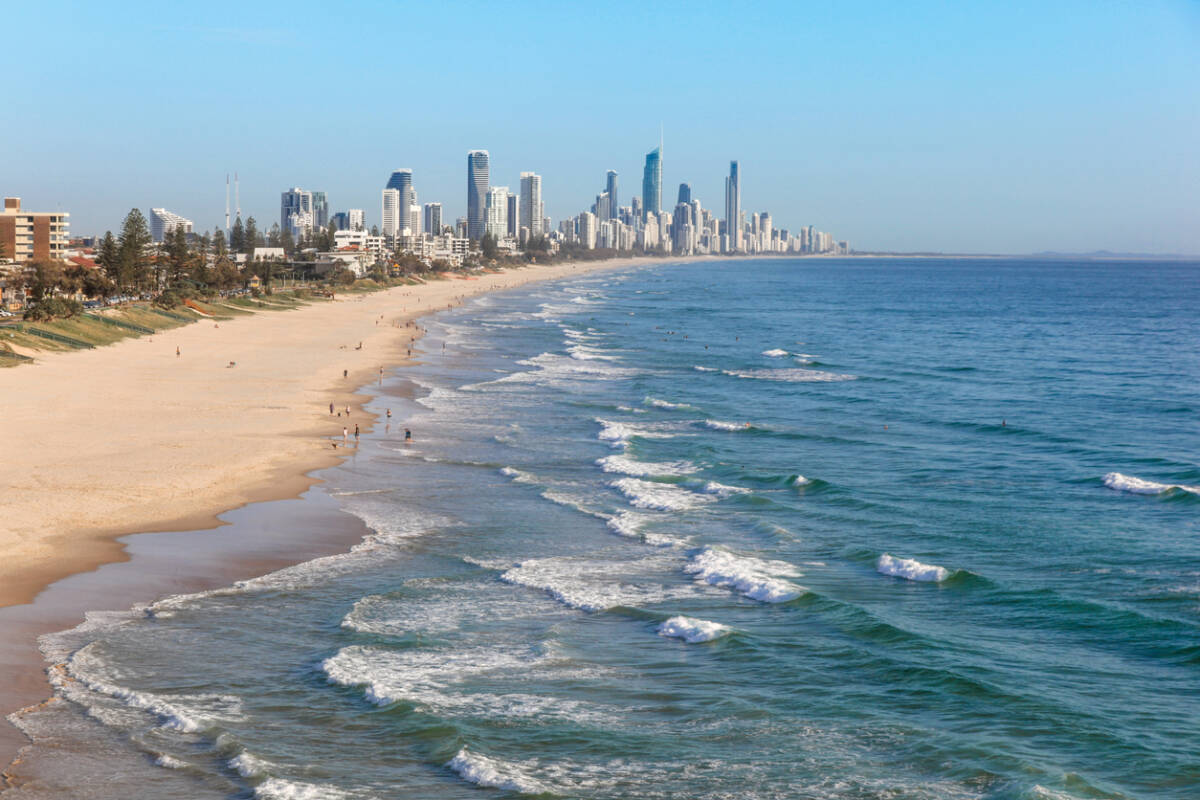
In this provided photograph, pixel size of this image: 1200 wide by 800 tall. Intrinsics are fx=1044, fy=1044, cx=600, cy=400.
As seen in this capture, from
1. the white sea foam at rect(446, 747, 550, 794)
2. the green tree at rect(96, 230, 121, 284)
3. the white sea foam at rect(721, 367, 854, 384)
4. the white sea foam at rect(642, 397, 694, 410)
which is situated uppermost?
the green tree at rect(96, 230, 121, 284)

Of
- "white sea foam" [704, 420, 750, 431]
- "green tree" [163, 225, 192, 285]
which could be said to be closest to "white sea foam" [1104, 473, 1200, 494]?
"white sea foam" [704, 420, 750, 431]

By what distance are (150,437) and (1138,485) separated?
3609 centimetres

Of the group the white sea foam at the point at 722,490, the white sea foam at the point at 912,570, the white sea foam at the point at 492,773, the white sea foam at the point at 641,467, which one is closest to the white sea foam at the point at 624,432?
the white sea foam at the point at 641,467

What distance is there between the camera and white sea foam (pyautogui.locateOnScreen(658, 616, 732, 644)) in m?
21.8

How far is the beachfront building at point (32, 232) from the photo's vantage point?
14438cm

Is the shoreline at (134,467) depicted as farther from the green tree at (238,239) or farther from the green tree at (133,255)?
the green tree at (238,239)

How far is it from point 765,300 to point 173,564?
14743 centimetres

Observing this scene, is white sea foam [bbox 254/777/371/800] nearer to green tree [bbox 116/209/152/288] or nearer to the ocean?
the ocean

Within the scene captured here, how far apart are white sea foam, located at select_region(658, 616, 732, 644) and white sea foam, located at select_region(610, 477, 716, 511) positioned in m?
10.7

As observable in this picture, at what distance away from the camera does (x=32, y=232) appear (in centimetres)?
15038

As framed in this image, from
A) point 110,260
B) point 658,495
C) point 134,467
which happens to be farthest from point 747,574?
point 110,260

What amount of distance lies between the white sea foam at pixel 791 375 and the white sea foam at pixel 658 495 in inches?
1224

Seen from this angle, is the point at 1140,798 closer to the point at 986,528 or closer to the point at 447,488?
the point at 986,528

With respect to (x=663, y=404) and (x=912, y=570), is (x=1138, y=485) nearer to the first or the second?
(x=912, y=570)
